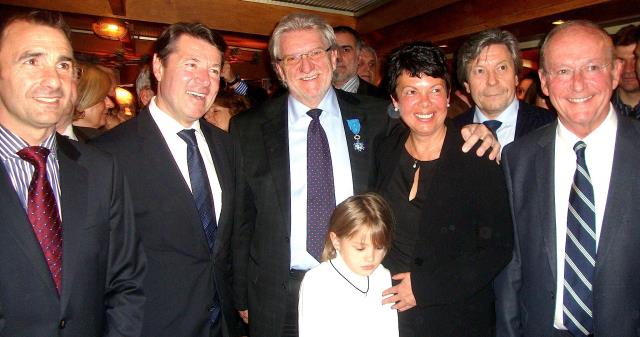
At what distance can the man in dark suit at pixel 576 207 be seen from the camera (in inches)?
69.2

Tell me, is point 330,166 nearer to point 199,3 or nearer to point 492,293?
point 492,293

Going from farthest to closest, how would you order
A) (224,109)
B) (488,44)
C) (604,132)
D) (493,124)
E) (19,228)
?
(224,109) → (488,44) → (493,124) → (604,132) → (19,228)

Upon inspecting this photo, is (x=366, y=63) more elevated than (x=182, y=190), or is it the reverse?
(x=366, y=63)

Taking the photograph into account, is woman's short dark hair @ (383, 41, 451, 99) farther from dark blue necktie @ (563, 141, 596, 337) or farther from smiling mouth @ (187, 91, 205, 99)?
smiling mouth @ (187, 91, 205, 99)

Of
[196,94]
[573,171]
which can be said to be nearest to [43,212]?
[196,94]

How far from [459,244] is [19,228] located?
1.69 m

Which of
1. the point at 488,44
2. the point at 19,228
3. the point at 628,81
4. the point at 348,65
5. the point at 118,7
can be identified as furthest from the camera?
the point at 118,7

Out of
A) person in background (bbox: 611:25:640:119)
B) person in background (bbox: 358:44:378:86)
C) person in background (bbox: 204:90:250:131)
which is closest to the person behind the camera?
person in background (bbox: 611:25:640:119)

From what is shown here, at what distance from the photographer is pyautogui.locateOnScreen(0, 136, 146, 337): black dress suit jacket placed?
1.46 meters

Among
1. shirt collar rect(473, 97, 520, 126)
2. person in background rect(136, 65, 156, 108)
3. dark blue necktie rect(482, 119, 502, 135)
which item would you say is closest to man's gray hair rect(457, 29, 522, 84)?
shirt collar rect(473, 97, 520, 126)

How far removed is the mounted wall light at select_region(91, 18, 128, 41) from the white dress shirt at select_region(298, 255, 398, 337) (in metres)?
4.96

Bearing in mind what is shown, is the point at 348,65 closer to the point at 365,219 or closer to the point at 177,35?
the point at 177,35

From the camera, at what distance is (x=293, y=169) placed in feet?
7.98

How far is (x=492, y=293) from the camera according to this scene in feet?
7.24
